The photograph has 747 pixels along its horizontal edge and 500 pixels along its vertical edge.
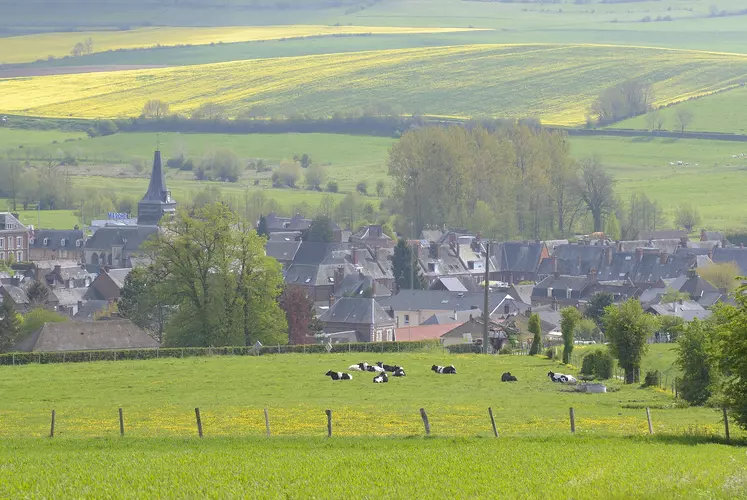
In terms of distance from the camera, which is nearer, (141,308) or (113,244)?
(141,308)

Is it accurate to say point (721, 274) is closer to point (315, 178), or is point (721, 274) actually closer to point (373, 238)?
point (373, 238)

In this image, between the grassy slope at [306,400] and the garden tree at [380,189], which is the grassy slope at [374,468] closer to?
the grassy slope at [306,400]

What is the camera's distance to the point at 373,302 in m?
89.1

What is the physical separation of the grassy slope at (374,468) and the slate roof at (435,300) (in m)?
65.4

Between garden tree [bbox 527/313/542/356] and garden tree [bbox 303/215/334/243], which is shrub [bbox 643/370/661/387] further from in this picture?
garden tree [bbox 303/215/334/243]

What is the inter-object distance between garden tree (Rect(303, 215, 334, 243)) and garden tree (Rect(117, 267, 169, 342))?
38.9 m

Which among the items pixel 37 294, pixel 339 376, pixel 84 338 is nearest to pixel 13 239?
pixel 37 294

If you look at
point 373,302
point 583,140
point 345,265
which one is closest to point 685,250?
point 345,265

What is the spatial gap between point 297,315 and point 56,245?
64.8 metres

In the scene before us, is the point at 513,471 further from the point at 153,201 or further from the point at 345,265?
the point at 153,201

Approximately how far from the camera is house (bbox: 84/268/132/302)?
105 metres

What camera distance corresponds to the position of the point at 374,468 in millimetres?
24344

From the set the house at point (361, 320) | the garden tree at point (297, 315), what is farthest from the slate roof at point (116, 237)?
the garden tree at point (297, 315)

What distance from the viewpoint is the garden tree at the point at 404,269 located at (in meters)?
109
